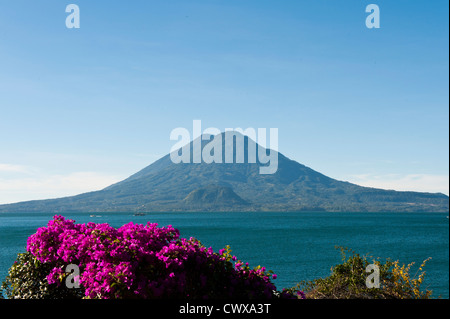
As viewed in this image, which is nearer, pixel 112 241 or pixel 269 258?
pixel 112 241

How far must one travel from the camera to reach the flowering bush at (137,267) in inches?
263

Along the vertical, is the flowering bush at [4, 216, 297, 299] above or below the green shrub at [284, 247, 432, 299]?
above

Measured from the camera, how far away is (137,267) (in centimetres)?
697

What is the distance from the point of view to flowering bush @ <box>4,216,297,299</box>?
6.68 m

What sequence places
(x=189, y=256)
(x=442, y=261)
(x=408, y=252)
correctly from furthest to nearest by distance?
(x=408, y=252) → (x=442, y=261) → (x=189, y=256)

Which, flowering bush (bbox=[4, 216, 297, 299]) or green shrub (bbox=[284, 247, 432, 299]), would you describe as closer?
flowering bush (bbox=[4, 216, 297, 299])

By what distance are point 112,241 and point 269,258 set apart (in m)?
63.4

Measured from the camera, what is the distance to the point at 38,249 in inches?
327

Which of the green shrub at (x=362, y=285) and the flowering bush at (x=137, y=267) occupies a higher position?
the flowering bush at (x=137, y=267)

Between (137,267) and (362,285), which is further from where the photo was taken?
(362,285)

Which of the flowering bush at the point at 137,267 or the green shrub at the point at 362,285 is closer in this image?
the flowering bush at the point at 137,267

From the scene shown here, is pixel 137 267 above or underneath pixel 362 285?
above
